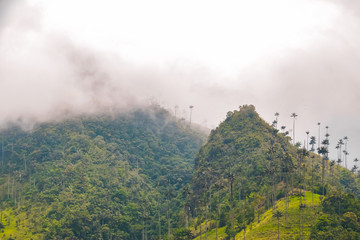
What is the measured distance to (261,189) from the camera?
5344 inches

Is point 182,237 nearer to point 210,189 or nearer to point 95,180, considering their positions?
point 210,189

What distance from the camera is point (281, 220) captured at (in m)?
108

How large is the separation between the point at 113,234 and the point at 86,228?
37.6ft

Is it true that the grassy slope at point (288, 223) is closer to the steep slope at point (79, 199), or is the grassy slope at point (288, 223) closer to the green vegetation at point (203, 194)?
the green vegetation at point (203, 194)

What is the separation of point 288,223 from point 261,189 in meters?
30.8

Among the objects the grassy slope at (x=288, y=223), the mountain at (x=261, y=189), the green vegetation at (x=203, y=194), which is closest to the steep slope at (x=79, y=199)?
the green vegetation at (x=203, y=194)

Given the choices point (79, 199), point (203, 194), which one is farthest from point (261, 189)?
point (79, 199)

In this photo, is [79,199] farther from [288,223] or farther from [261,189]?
[288,223]

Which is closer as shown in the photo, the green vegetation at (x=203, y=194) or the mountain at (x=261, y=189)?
the mountain at (x=261, y=189)

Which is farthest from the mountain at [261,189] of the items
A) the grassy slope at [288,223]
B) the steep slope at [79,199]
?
the steep slope at [79,199]

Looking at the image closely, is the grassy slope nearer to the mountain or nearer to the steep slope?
the mountain

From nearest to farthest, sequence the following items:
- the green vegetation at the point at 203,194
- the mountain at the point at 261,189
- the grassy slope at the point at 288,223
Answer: the grassy slope at the point at 288,223 → the mountain at the point at 261,189 → the green vegetation at the point at 203,194

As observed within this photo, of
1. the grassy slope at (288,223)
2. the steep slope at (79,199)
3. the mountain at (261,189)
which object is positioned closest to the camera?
the grassy slope at (288,223)

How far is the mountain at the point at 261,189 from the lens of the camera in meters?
103
